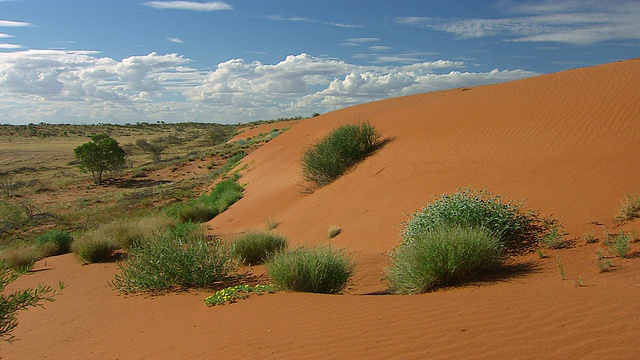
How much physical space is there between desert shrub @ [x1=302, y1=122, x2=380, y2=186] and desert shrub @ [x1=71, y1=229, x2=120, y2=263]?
7.47 m

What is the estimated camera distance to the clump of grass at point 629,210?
8977 mm

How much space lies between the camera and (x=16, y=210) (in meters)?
25.9

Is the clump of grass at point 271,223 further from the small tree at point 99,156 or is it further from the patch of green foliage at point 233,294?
the small tree at point 99,156

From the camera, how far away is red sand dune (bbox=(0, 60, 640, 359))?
16.0 feet

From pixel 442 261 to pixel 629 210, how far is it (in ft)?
14.2

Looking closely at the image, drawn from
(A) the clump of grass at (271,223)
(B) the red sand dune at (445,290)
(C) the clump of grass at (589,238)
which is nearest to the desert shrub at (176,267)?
(B) the red sand dune at (445,290)

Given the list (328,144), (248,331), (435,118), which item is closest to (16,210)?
(328,144)

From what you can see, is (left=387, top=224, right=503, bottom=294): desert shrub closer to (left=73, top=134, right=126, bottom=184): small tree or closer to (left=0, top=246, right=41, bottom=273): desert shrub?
(left=0, top=246, right=41, bottom=273): desert shrub

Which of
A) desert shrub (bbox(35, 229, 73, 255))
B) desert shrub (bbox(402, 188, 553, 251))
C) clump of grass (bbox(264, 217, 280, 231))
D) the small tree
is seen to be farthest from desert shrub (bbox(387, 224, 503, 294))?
the small tree

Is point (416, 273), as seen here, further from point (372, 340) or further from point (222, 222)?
point (222, 222)

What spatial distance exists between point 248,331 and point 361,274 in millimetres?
3754

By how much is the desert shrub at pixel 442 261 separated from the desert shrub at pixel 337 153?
1067cm

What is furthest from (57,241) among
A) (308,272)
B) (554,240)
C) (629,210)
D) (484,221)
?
(629,210)

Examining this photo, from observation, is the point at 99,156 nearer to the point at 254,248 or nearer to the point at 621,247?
the point at 254,248
